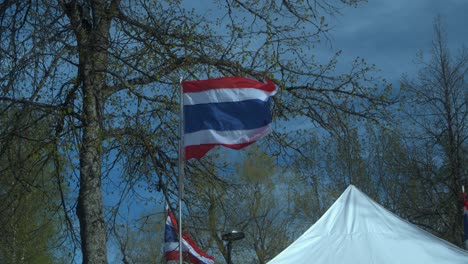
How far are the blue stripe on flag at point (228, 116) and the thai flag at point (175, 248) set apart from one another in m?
4.81

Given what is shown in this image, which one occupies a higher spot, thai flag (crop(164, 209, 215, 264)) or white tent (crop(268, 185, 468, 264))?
thai flag (crop(164, 209, 215, 264))

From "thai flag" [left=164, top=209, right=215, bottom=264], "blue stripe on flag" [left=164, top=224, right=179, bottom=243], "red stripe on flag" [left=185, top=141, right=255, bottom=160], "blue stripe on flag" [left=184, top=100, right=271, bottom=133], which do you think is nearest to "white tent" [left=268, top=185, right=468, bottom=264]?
"red stripe on flag" [left=185, top=141, right=255, bottom=160]

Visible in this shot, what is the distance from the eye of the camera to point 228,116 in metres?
9.07

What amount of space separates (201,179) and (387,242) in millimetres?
5216

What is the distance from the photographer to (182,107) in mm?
8969

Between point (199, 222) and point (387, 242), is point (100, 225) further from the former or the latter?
point (387, 242)

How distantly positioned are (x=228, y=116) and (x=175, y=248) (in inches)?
243

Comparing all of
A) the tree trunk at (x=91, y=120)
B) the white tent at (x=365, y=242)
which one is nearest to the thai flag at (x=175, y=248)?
the tree trunk at (x=91, y=120)

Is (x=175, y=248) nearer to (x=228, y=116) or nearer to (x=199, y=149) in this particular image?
(x=199, y=149)

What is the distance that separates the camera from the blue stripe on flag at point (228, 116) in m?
9.00

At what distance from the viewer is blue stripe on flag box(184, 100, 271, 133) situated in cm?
900

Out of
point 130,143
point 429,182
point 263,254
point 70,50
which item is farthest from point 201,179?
point 263,254

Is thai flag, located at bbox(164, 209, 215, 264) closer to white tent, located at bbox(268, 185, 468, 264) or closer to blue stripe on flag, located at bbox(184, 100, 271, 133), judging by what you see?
blue stripe on flag, located at bbox(184, 100, 271, 133)

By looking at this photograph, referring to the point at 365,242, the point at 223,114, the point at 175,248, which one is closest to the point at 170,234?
the point at 175,248
